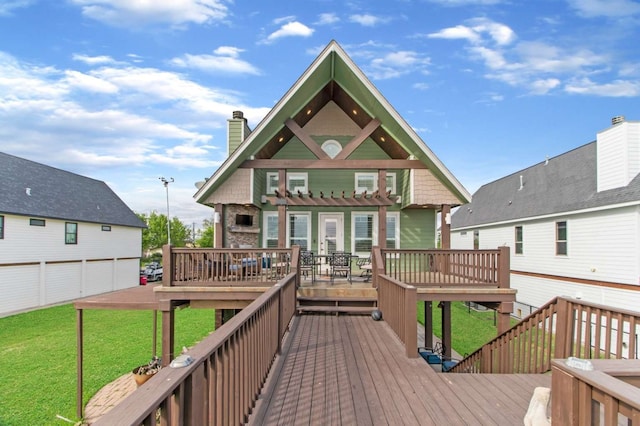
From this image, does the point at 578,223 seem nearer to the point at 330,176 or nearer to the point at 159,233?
the point at 330,176

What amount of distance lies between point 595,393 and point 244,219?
10600mm

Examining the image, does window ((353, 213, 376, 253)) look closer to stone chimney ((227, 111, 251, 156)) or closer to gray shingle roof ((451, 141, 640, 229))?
stone chimney ((227, 111, 251, 156))

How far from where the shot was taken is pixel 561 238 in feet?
48.1

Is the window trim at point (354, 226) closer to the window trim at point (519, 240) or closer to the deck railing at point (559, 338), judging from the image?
the deck railing at point (559, 338)

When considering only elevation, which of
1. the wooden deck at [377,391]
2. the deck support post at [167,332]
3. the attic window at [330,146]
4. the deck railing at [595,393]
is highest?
the attic window at [330,146]

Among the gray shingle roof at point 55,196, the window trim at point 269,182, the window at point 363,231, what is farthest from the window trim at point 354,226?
the gray shingle roof at point 55,196

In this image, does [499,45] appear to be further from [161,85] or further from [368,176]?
[161,85]

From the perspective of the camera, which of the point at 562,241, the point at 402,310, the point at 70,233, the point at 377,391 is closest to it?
the point at 377,391

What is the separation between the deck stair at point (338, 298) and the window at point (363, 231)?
4.14 m

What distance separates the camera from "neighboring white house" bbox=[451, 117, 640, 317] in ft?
37.4

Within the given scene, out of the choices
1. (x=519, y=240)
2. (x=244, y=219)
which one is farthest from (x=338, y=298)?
(x=519, y=240)

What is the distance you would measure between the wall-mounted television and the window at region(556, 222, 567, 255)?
1383 cm

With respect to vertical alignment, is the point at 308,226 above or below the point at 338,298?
above

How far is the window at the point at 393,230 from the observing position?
11.9m
